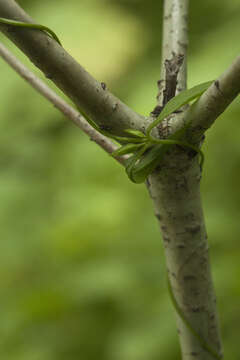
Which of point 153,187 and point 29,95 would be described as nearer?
point 153,187

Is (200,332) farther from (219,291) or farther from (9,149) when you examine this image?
(9,149)

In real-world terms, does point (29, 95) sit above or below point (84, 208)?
above

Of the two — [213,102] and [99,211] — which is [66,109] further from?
[99,211]

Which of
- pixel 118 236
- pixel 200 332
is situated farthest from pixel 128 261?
pixel 200 332

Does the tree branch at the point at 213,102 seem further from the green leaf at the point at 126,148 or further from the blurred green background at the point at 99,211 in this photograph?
the blurred green background at the point at 99,211

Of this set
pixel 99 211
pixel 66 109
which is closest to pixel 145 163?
pixel 66 109

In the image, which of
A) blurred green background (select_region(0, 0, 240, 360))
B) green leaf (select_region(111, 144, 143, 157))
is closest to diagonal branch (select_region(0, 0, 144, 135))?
green leaf (select_region(111, 144, 143, 157))

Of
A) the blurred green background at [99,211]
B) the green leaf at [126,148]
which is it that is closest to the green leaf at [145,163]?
the green leaf at [126,148]

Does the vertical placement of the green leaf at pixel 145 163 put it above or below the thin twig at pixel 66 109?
below
